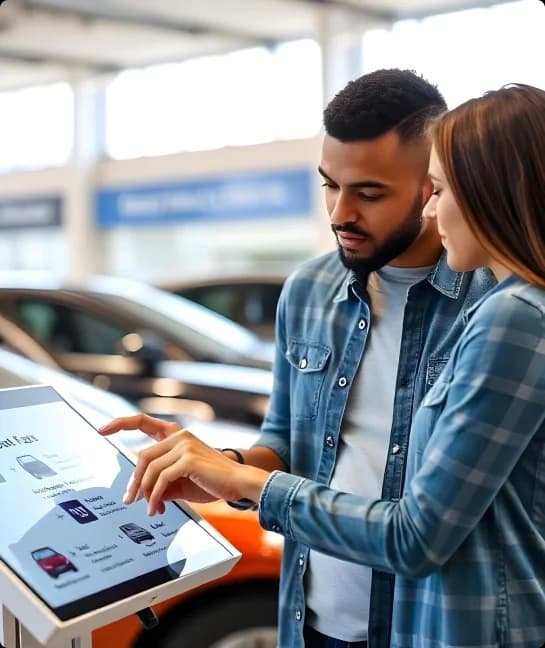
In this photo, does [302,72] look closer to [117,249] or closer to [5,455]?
[117,249]

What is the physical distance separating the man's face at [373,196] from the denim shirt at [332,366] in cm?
9

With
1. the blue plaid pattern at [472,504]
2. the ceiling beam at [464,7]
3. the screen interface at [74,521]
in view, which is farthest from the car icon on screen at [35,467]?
the ceiling beam at [464,7]

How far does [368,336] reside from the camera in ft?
5.11

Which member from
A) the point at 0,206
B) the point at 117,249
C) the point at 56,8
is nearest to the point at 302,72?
the point at 56,8

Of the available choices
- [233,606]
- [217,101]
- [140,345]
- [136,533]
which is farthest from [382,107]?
[217,101]

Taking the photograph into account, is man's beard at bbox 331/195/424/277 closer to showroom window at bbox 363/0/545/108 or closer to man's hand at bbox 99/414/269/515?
man's hand at bbox 99/414/269/515

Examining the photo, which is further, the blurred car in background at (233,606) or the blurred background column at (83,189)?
the blurred background column at (83,189)

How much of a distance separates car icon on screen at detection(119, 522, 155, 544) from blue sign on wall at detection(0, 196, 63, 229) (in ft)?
40.1

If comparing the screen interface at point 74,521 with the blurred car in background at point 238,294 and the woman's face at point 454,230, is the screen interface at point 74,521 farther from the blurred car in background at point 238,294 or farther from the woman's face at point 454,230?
the blurred car in background at point 238,294

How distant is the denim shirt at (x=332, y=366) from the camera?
4.83 feet

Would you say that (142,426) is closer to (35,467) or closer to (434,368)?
(35,467)

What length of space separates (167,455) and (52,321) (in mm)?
3437

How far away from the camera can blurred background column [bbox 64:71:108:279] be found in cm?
1277

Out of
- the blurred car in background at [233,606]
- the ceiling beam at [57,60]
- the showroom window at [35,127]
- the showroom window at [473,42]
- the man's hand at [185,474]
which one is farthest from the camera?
the showroom window at [35,127]
